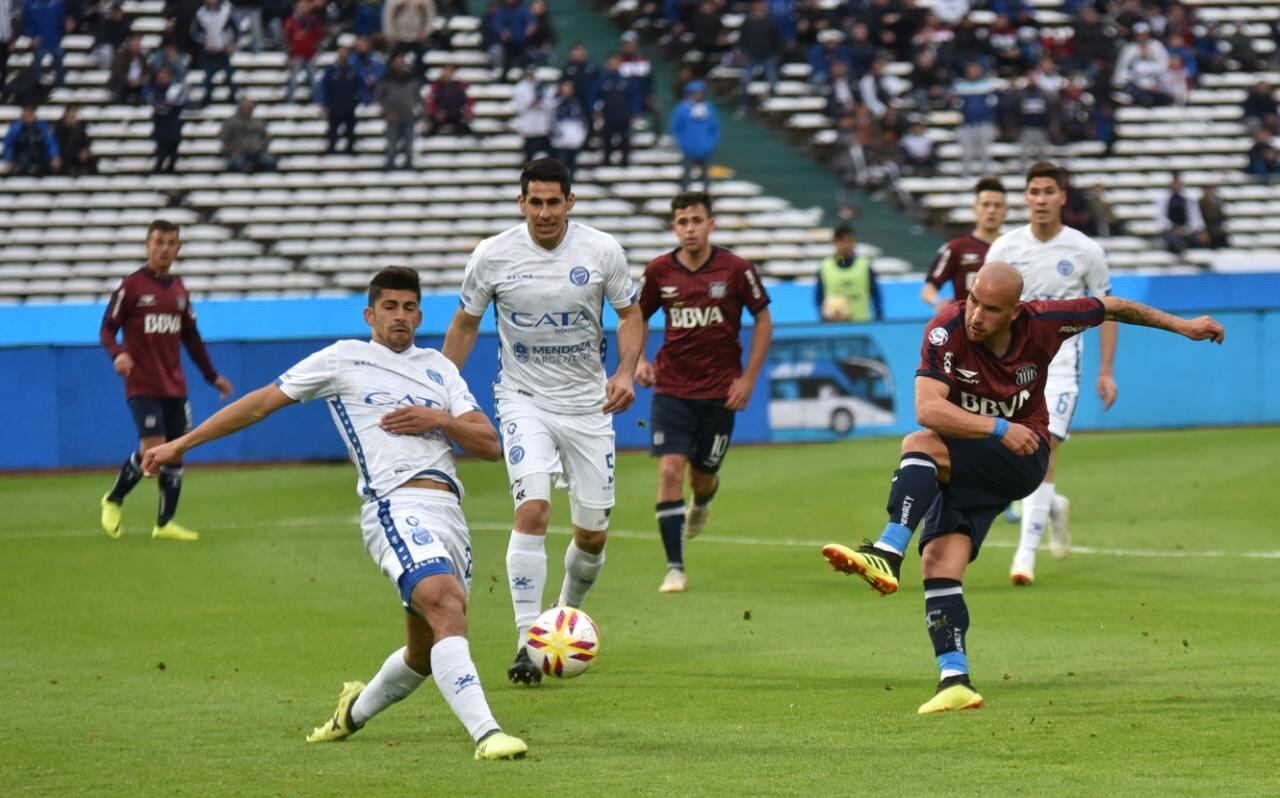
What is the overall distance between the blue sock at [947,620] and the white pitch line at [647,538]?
619 centimetres

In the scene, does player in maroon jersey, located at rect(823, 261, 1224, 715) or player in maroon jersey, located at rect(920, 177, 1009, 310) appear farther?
player in maroon jersey, located at rect(920, 177, 1009, 310)

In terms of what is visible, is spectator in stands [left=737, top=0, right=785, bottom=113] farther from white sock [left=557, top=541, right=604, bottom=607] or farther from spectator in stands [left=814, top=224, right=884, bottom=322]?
white sock [left=557, top=541, right=604, bottom=607]

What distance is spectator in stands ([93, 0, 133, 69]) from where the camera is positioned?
33.0 m

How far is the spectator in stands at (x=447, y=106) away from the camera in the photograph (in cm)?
3294

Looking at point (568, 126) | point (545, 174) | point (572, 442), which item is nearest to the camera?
point (545, 174)

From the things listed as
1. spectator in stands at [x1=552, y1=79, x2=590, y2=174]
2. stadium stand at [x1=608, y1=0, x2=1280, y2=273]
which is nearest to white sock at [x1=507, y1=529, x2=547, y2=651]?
spectator in stands at [x1=552, y1=79, x2=590, y2=174]

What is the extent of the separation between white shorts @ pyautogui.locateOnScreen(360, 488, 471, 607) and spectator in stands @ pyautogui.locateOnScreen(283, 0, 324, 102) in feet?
87.3

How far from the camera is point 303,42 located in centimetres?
3334

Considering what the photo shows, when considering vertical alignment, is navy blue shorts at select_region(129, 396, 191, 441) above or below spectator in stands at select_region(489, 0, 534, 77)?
below

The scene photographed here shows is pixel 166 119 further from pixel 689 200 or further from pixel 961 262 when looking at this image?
pixel 689 200

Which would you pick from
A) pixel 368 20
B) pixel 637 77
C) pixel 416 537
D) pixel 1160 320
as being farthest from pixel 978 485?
pixel 368 20

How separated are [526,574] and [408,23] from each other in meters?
24.5

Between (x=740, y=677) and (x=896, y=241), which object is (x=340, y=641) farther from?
(x=896, y=241)

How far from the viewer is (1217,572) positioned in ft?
43.2
